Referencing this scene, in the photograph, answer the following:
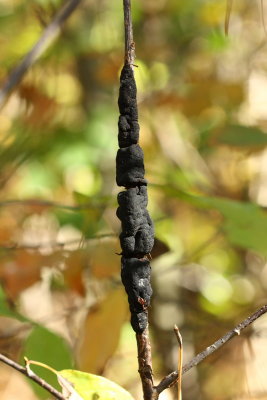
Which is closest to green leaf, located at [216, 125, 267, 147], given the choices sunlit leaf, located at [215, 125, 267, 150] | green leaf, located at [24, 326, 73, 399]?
sunlit leaf, located at [215, 125, 267, 150]

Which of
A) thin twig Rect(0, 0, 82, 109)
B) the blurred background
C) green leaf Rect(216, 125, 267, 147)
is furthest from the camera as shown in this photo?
the blurred background

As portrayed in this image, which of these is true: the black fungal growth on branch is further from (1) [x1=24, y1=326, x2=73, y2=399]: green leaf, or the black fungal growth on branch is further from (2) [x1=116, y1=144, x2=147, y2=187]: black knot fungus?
(1) [x1=24, y1=326, x2=73, y2=399]: green leaf

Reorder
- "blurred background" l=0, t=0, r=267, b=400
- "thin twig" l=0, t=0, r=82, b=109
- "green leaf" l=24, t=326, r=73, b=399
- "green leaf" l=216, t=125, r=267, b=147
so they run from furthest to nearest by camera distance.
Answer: "blurred background" l=0, t=0, r=267, b=400, "green leaf" l=216, t=125, r=267, b=147, "thin twig" l=0, t=0, r=82, b=109, "green leaf" l=24, t=326, r=73, b=399

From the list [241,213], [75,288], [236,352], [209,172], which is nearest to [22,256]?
[75,288]

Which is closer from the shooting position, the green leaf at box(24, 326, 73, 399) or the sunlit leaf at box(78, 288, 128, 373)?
the green leaf at box(24, 326, 73, 399)

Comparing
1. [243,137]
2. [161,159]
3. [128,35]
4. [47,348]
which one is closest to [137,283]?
[128,35]

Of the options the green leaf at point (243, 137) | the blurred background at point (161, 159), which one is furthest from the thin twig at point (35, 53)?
the green leaf at point (243, 137)

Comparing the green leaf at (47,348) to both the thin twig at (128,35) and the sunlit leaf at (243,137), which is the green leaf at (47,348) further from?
the sunlit leaf at (243,137)

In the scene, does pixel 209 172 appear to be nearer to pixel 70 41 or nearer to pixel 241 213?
pixel 70 41
